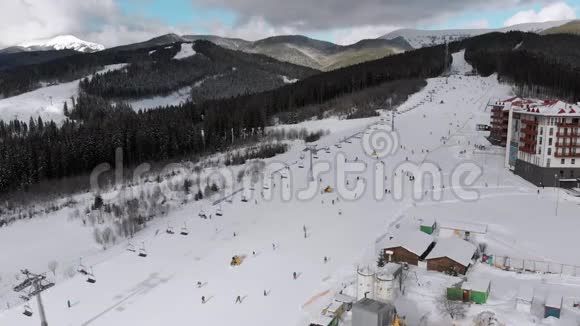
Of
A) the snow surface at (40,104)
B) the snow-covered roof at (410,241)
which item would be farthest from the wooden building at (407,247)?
the snow surface at (40,104)

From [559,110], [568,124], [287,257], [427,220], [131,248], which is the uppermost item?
[559,110]

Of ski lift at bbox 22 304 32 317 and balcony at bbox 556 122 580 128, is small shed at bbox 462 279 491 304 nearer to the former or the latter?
ski lift at bbox 22 304 32 317

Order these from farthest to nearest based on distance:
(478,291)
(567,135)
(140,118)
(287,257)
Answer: (140,118), (567,135), (287,257), (478,291)

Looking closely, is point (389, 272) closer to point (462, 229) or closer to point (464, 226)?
point (462, 229)
